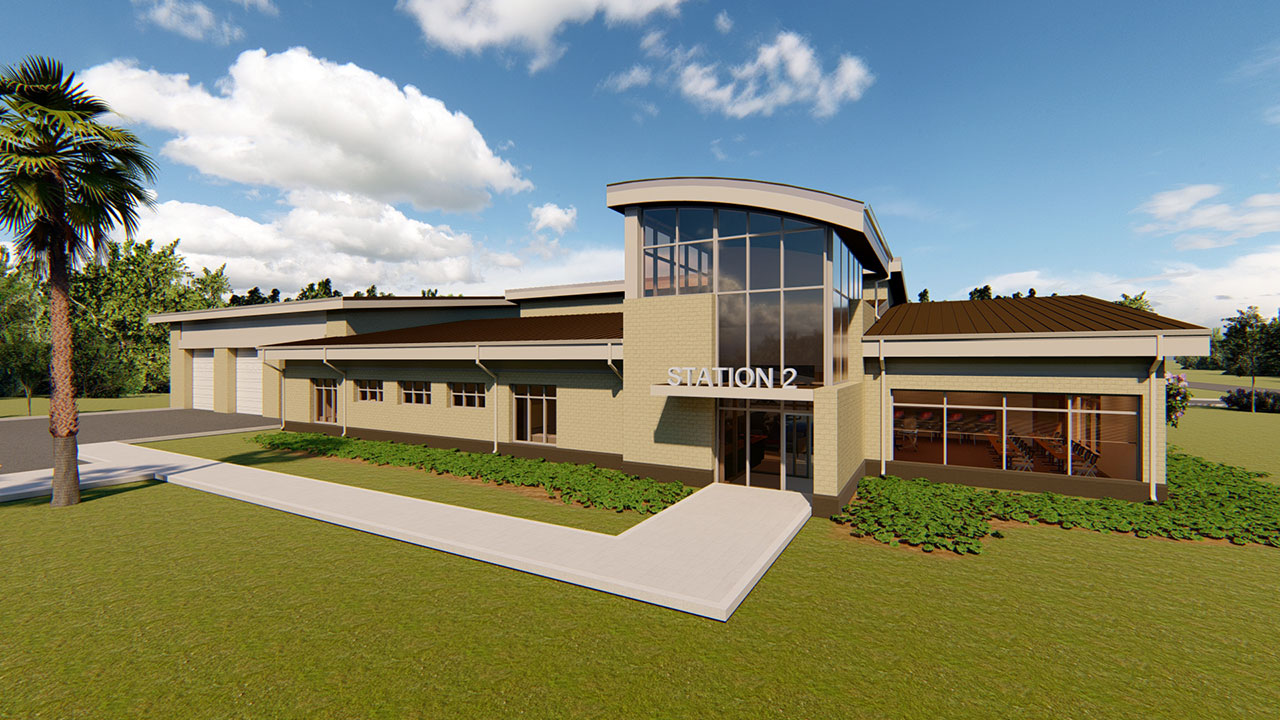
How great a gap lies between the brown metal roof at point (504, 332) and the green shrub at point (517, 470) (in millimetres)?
4321

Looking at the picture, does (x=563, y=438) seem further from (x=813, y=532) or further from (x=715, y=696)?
(x=715, y=696)

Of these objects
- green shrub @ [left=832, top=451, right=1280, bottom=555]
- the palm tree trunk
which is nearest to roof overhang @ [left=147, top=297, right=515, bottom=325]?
the palm tree trunk

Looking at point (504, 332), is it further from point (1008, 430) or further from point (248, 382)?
point (248, 382)

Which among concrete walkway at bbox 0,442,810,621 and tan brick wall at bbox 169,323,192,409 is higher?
tan brick wall at bbox 169,323,192,409

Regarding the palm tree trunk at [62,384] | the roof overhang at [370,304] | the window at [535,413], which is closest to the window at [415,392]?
the window at [535,413]

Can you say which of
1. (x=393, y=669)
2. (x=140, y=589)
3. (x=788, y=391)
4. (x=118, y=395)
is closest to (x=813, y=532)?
(x=788, y=391)

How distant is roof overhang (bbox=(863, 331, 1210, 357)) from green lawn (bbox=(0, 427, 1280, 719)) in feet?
15.1

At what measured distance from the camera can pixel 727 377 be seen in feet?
45.6

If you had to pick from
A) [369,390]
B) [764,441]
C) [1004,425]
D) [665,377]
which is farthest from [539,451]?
[1004,425]

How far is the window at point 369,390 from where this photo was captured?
22.8 m

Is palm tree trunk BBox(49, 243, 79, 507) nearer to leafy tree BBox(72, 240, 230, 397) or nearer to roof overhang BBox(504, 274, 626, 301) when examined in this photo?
roof overhang BBox(504, 274, 626, 301)

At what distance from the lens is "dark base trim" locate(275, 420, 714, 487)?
14648 millimetres

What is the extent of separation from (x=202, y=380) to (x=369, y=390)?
20081 millimetres

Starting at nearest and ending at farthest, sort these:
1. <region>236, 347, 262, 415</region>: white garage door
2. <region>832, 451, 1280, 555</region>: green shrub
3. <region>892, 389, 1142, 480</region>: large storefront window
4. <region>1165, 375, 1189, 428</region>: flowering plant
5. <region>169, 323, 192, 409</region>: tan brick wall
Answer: <region>832, 451, 1280, 555</region>: green shrub
<region>892, 389, 1142, 480</region>: large storefront window
<region>1165, 375, 1189, 428</region>: flowering plant
<region>236, 347, 262, 415</region>: white garage door
<region>169, 323, 192, 409</region>: tan brick wall
